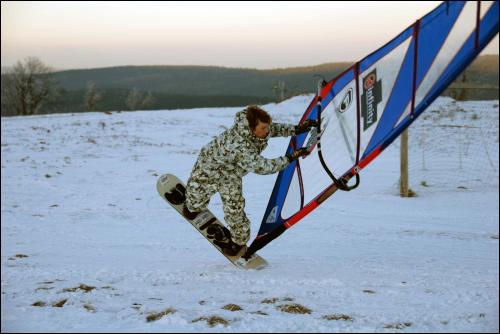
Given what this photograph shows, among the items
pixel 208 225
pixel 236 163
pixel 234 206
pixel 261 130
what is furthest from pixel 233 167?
pixel 208 225

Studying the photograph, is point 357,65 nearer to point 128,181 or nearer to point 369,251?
point 369,251

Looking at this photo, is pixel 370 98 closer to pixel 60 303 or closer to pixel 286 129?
pixel 286 129

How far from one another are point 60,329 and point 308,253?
119 inches

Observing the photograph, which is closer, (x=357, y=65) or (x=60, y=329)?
(x=60, y=329)

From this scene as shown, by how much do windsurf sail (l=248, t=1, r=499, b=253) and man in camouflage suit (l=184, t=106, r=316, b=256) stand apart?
30cm

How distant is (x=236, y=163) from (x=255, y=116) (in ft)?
1.68

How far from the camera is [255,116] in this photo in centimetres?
411

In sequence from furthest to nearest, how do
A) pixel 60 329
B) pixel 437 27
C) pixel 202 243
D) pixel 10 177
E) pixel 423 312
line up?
pixel 10 177 < pixel 202 243 < pixel 437 27 < pixel 423 312 < pixel 60 329

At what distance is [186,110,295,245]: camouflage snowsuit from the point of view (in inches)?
164

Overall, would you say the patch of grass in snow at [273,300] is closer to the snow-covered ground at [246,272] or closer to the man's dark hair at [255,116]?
the snow-covered ground at [246,272]

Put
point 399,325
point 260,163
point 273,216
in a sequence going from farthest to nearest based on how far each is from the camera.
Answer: point 273,216 < point 260,163 < point 399,325

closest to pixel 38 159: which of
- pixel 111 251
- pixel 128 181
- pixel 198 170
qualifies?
pixel 128 181

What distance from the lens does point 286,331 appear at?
289 centimetres

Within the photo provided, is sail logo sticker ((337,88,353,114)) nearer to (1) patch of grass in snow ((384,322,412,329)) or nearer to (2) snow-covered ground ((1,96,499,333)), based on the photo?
(2) snow-covered ground ((1,96,499,333))
